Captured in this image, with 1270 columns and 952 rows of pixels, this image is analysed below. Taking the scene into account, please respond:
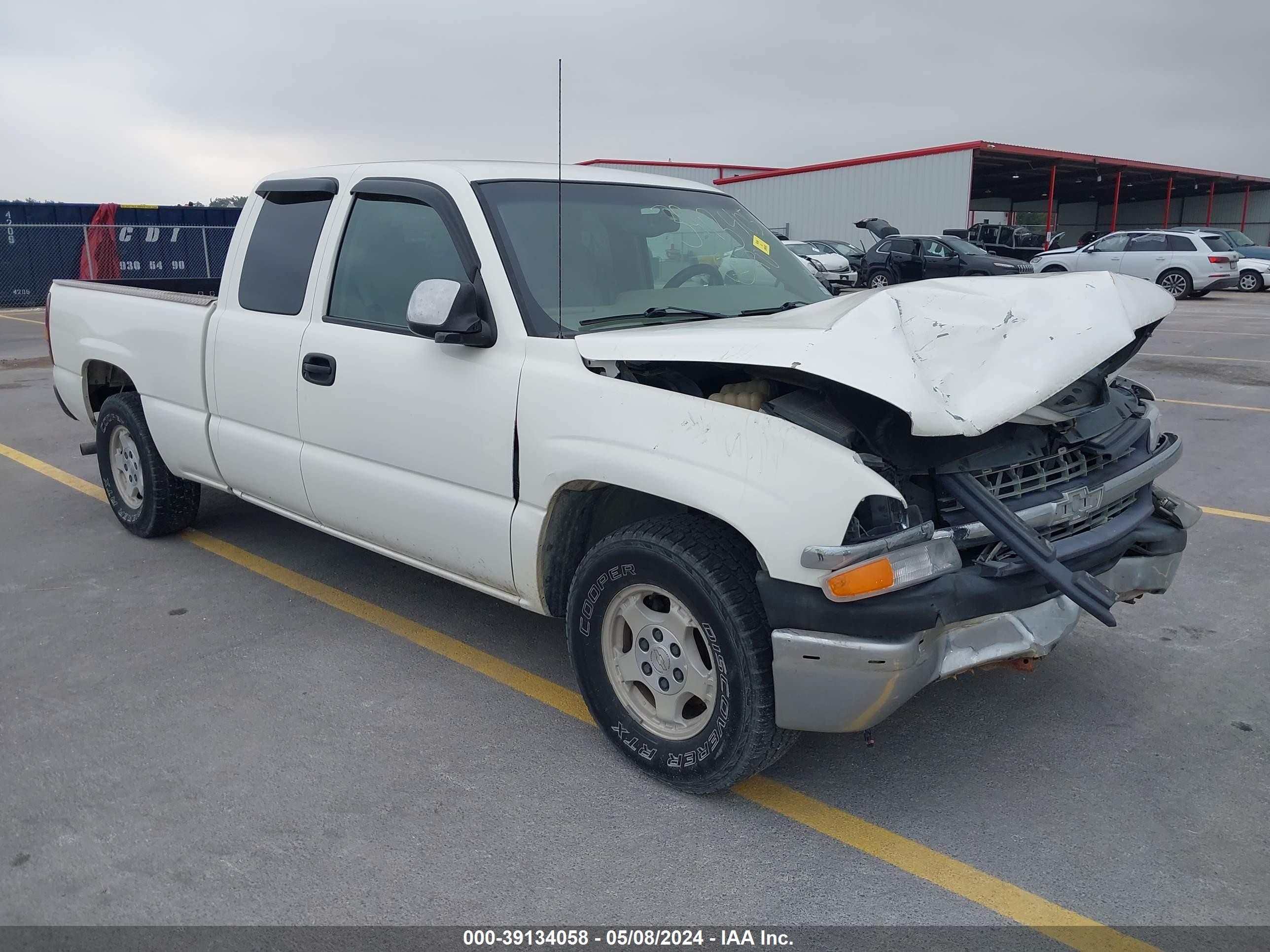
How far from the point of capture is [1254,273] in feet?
89.2

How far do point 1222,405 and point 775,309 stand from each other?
7.95 meters

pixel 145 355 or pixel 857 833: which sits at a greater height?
pixel 145 355

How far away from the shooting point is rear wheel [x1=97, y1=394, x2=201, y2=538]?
18.2 feet

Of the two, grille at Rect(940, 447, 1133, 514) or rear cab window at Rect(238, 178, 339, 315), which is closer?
grille at Rect(940, 447, 1133, 514)

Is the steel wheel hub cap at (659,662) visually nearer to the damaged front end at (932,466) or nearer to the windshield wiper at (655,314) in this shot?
the damaged front end at (932,466)

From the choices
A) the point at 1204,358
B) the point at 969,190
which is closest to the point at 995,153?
the point at 969,190

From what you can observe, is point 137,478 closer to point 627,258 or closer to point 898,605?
point 627,258

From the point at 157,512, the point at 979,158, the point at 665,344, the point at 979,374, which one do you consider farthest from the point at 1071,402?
the point at 979,158

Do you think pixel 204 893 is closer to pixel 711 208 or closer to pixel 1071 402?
pixel 1071 402

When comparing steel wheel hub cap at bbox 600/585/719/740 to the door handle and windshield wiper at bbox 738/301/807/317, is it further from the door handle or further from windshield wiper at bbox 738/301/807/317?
the door handle

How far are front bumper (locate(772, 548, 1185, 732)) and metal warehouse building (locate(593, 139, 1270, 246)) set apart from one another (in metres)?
21.8

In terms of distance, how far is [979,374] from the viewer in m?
2.84

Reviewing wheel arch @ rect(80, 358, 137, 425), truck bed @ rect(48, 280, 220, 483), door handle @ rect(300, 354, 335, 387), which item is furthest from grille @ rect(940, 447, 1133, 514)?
wheel arch @ rect(80, 358, 137, 425)

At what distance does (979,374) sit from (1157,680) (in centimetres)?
194
